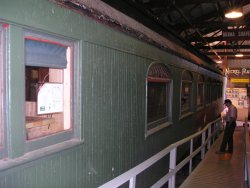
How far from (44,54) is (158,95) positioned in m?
3.64

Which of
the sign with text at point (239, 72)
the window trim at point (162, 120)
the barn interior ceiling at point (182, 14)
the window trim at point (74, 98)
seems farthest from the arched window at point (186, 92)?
the sign with text at point (239, 72)

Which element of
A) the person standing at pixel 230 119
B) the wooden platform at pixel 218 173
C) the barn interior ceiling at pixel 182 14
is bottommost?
the wooden platform at pixel 218 173

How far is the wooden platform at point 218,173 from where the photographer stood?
5815 millimetres

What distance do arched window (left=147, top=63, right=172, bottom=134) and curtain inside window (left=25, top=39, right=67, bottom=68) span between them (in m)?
2.43

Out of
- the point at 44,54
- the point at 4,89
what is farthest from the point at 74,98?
the point at 4,89

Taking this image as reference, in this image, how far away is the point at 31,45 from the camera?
2529mm

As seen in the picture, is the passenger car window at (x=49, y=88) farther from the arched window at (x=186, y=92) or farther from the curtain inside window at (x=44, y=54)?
the arched window at (x=186, y=92)

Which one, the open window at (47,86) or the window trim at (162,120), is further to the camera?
the window trim at (162,120)

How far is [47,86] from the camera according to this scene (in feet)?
9.24

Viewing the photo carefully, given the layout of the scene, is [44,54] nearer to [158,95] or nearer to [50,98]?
[50,98]

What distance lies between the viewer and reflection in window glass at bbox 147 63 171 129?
5.48 metres

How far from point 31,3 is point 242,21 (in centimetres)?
982

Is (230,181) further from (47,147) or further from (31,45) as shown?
(31,45)

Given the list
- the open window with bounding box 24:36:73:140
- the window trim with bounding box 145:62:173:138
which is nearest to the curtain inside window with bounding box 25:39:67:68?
the open window with bounding box 24:36:73:140
